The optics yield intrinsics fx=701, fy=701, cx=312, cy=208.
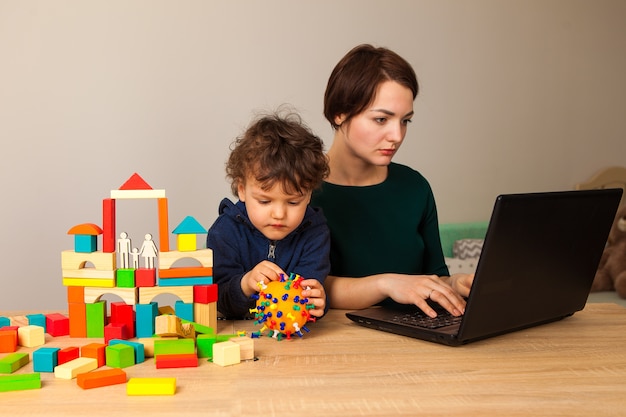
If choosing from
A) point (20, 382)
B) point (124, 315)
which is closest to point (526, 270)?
point (124, 315)

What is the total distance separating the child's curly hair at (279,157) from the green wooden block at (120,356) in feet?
1.32

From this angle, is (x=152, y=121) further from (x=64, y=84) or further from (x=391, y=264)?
(x=391, y=264)

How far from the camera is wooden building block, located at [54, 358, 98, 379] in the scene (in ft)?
3.09

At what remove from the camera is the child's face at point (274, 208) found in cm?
128

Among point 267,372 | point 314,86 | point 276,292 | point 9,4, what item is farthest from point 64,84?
point 267,372

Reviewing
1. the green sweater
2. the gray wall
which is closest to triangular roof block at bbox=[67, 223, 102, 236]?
the green sweater

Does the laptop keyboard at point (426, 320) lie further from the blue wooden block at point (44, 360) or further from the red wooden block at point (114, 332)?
the blue wooden block at point (44, 360)

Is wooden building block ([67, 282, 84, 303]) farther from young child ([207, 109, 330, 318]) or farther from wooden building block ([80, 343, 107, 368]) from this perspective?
young child ([207, 109, 330, 318])

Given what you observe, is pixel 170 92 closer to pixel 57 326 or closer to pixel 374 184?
pixel 374 184

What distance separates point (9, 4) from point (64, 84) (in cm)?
35

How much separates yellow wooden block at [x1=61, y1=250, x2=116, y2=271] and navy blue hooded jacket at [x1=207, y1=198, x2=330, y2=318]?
24cm

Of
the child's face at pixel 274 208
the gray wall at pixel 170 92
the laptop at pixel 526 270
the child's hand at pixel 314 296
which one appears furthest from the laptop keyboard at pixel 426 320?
the gray wall at pixel 170 92

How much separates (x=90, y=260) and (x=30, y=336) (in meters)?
0.15

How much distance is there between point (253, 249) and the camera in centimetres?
137
